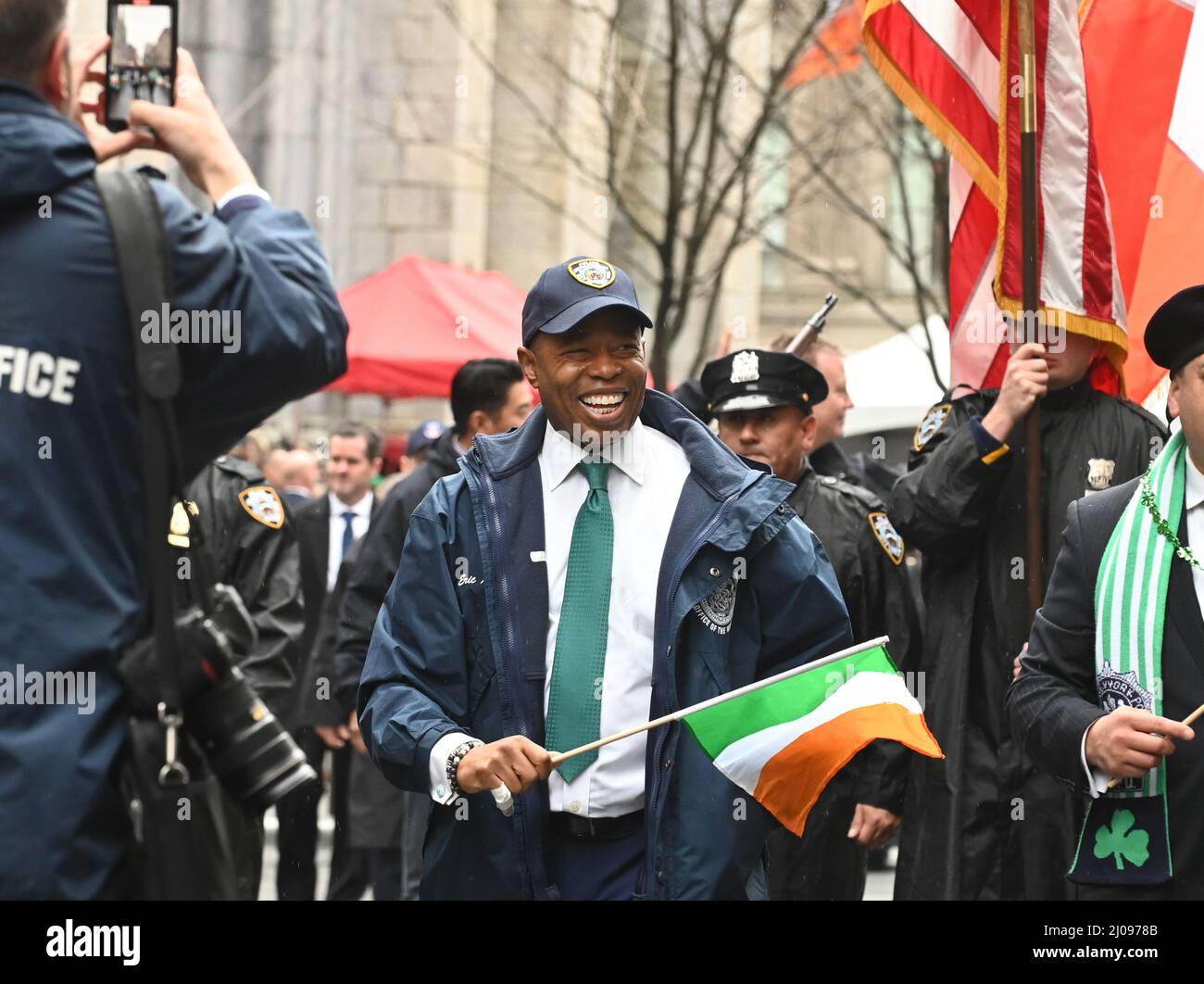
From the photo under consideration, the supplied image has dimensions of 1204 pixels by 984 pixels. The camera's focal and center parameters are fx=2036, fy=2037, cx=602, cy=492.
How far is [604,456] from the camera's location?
5023mm

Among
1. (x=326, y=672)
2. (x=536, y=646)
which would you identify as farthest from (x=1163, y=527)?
(x=326, y=672)

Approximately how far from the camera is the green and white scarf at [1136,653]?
468cm

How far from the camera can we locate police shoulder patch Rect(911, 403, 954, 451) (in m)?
6.97

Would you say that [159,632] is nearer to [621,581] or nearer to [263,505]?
[621,581]

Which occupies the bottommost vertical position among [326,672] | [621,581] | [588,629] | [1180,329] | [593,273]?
[326,672]

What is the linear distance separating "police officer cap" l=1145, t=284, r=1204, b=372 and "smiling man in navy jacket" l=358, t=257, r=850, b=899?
3.23 ft

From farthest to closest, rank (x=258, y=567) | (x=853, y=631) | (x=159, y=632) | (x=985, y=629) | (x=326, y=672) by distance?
(x=326, y=672), (x=258, y=567), (x=853, y=631), (x=985, y=629), (x=159, y=632)

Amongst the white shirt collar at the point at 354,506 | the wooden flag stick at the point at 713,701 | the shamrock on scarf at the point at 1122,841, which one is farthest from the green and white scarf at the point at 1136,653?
the white shirt collar at the point at 354,506

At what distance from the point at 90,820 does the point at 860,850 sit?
4.40m

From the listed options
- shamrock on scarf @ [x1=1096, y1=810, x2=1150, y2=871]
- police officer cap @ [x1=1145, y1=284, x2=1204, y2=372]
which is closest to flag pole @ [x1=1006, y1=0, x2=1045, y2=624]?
police officer cap @ [x1=1145, y1=284, x2=1204, y2=372]

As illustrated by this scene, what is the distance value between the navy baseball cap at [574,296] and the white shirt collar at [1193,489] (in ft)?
4.48

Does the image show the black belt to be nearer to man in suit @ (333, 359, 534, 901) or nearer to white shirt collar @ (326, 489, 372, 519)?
man in suit @ (333, 359, 534, 901)

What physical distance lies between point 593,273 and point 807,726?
1.24 m
